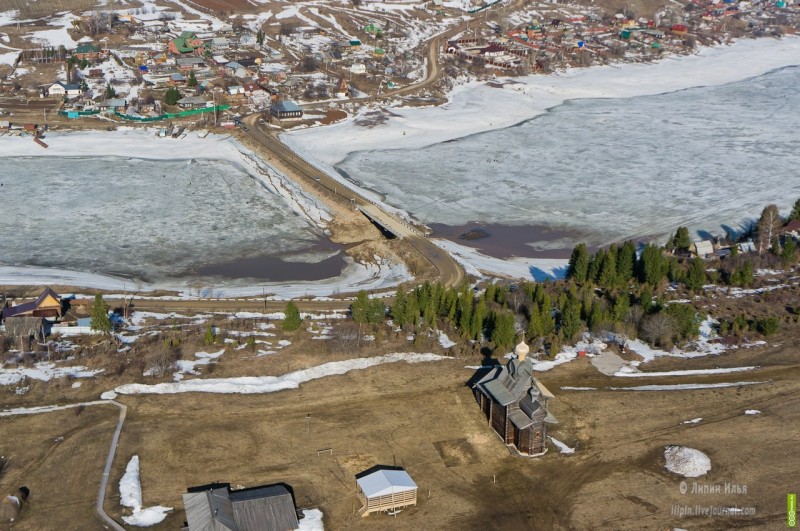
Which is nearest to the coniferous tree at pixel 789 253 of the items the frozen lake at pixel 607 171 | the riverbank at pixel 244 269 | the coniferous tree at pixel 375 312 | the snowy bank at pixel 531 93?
the frozen lake at pixel 607 171

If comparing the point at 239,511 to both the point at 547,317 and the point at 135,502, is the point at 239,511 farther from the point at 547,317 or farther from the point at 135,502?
the point at 547,317

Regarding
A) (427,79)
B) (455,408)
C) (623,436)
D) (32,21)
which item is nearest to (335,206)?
(455,408)

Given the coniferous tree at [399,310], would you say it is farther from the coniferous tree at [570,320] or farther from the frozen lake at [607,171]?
the frozen lake at [607,171]

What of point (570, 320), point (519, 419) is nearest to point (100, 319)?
point (519, 419)

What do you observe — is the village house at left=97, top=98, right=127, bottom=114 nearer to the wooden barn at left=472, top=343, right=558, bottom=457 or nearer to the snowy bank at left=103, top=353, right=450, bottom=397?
the snowy bank at left=103, top=353, right=450, bottom=397

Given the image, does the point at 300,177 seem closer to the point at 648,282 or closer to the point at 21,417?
the point at 648,282

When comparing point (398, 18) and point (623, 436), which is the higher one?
point (398, 18)
